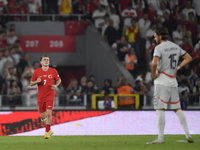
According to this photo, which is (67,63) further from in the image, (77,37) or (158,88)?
(158,88)

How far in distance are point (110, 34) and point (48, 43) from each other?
3.15 m

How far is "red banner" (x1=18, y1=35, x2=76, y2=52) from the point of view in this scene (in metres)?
18.1

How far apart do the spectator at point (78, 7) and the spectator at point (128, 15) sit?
6.87 feet

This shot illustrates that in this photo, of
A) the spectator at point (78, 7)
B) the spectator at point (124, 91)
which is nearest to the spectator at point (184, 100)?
the spectator at point (124, 91)

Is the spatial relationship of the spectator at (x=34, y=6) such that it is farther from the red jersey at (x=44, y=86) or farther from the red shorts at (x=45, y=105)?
the red shorts at (x=45, y=105)

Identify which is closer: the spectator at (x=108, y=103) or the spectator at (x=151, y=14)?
the spectator at (x=108, y=103)

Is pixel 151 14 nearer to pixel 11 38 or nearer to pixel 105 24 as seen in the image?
pixel 105 24

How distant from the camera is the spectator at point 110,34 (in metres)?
16.6

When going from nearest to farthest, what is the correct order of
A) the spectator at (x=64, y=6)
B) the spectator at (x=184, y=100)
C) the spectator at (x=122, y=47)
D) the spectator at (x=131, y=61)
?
the spectator at (x=184, y=100), the spectator at (x=131, y=61), the spectator at (x=122, y=47), the spectator at (x=64, y=6)

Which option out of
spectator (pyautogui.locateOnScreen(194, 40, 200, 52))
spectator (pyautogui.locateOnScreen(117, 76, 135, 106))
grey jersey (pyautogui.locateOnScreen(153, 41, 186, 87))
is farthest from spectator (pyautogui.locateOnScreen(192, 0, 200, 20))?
grey jersey (pyautogui.locateOnScreen(153, 41, 186, 87))

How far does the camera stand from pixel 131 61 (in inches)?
614

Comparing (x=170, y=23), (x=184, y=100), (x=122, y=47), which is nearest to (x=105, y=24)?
(x=122, y=47)

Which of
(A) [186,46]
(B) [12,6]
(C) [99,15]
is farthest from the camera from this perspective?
(B) [12,6]

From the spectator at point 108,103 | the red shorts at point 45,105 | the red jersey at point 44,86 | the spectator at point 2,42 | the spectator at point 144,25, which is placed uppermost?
the spectator at point 144,25
